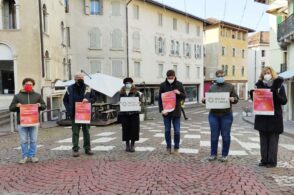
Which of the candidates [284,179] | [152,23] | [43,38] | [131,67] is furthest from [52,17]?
[284,179]

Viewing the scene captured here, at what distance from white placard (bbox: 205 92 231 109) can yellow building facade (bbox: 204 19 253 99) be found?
46448mm

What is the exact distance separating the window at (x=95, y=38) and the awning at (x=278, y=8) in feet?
57.1

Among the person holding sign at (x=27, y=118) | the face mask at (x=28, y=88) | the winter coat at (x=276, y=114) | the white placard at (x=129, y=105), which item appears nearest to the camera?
the winter coat at (x=276, y=114)

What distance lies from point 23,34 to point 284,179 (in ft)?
61.1

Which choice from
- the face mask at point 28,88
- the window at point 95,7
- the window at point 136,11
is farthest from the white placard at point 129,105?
the window at point 136,11

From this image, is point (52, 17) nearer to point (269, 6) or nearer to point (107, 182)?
point (269, 6)

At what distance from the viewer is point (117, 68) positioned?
38.5 m

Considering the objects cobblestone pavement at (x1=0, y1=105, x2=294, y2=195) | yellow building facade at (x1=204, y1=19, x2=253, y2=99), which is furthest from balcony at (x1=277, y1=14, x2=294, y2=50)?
yellow building facade at (x1=204, y1=19, x2=253, y2=99)

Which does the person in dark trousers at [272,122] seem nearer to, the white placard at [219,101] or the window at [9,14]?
the white placard at [219,101]

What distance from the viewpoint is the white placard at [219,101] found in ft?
25.3

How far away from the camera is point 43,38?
22016 millimetres

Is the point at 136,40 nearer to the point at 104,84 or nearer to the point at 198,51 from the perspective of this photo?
the point at 198,51

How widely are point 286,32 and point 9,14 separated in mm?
17023

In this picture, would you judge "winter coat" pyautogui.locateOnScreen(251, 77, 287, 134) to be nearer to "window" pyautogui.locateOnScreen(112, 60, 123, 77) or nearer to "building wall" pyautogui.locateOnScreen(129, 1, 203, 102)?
"window" pyautogui.locateOnScreen(112, 60, 123, 77)
